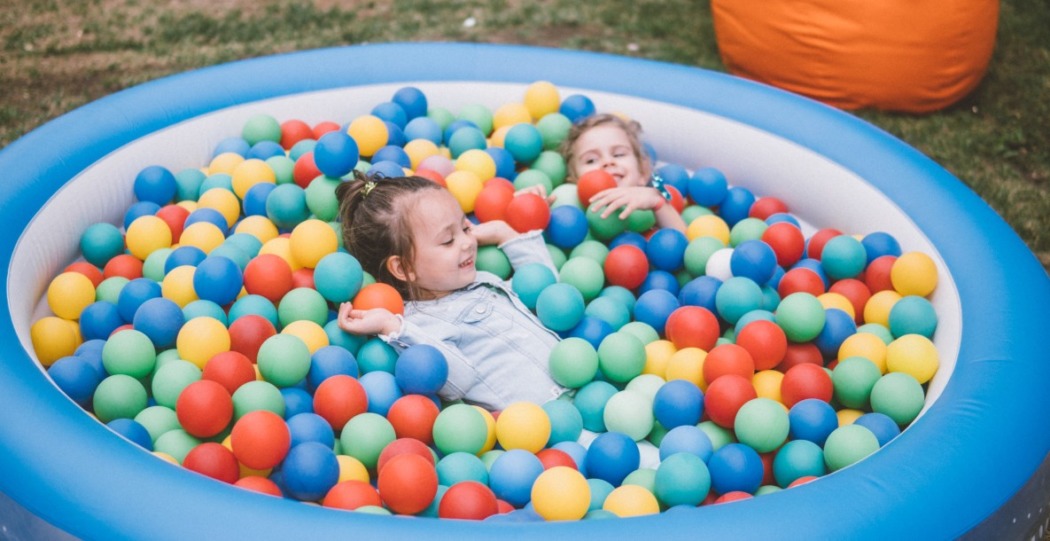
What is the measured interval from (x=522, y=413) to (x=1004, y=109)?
2.88 m

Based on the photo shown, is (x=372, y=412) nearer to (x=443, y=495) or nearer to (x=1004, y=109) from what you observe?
(x=443, y=495)

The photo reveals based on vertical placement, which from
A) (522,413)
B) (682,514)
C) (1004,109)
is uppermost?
(682,514)

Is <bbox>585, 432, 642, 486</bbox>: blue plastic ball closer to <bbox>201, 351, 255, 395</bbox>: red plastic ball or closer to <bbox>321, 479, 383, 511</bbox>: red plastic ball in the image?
<bbox>321, 479, 383, 511</bbox>: red plastic ball

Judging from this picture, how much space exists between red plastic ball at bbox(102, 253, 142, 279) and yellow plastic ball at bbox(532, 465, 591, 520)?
4.38 ft

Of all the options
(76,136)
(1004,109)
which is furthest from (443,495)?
(1004,109)

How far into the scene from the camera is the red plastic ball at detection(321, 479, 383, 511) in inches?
69.6

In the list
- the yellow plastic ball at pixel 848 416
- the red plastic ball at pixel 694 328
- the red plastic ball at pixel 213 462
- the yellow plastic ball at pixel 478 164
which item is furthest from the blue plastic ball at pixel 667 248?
the red plastic ball at pixel 213 462

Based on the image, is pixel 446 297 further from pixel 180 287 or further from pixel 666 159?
pixel 666 159

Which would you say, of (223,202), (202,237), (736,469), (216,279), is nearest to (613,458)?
(736,469)

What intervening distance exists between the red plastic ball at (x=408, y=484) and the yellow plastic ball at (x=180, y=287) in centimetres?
82

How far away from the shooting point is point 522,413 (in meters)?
2.02

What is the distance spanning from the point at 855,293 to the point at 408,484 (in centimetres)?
133

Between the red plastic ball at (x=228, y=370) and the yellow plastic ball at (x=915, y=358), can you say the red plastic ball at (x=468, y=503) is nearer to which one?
the red plastic ball at (x=228, y=370)

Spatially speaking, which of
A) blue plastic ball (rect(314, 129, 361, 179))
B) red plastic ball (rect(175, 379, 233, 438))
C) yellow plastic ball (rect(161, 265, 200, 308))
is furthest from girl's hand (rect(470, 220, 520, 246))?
red plastic ball (rect(175, 379, 233, 438))
